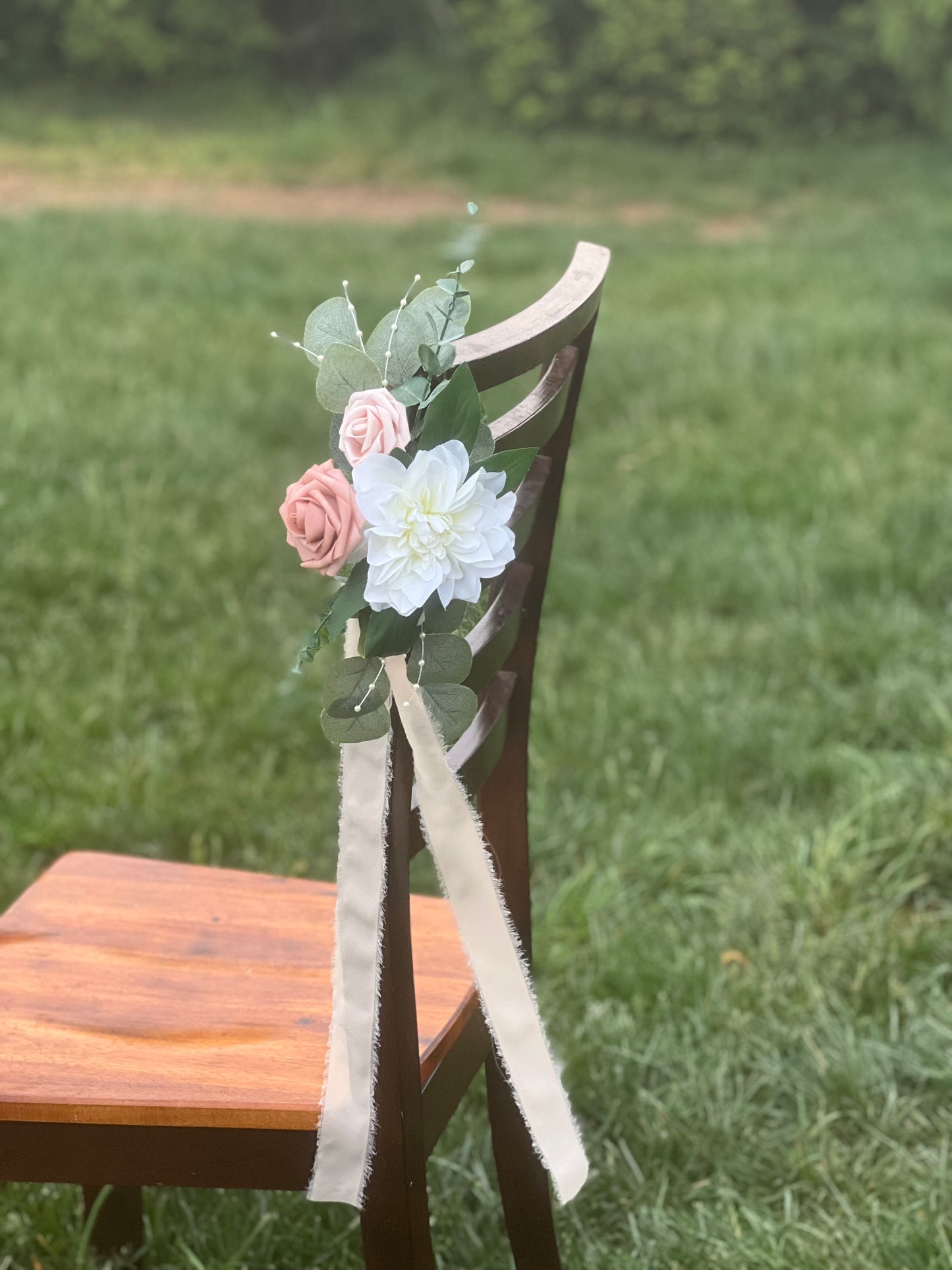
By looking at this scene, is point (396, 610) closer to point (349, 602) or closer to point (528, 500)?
point (349, 602)

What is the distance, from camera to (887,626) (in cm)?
348

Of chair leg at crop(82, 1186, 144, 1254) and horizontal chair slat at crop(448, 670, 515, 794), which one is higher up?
horizontal chair slat at crop(448, 670, 515, 794)

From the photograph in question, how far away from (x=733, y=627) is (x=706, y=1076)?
169cm

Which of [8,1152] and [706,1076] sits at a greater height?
[8,1152]

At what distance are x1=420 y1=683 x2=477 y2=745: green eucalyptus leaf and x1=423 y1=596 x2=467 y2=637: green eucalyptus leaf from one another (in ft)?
0.15

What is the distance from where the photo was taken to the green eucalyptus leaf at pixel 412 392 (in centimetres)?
104

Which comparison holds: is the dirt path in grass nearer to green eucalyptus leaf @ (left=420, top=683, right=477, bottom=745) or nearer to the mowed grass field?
the mowed grass field

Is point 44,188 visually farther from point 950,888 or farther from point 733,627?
point 950,888

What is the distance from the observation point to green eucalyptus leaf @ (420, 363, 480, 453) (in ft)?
3.37

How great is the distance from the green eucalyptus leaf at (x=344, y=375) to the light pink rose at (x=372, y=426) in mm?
21

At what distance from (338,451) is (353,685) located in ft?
0.55

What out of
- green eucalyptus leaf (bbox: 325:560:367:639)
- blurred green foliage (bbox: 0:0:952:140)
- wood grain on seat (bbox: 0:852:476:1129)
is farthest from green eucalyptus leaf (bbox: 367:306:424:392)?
blurred green foliage (bbox: 0:0:952:140)

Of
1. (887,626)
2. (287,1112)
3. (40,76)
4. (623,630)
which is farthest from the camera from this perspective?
(40,76)

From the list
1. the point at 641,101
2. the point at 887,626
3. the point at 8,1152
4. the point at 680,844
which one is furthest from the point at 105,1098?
the point at 641,101
